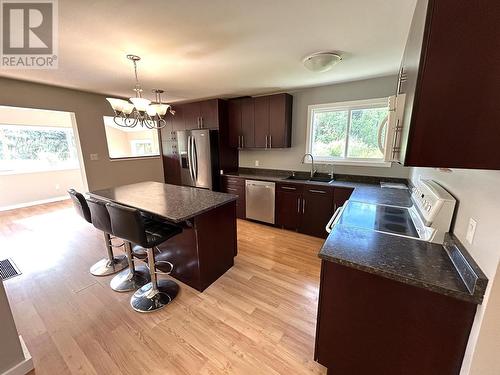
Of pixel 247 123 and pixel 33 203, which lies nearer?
pixel 247 123

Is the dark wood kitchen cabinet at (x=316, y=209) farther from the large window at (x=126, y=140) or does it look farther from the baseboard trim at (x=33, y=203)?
the baseboard trim at (x=33, y=203)

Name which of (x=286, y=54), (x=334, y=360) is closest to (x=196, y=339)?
(x=334, y=360)

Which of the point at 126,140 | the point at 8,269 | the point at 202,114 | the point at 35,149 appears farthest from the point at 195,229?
the point at 126,140

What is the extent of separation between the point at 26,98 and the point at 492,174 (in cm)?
518

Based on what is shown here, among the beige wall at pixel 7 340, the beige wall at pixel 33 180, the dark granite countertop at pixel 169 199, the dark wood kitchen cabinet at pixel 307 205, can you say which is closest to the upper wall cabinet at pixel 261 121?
the dark wood kitchen cabinet at pixel 307 205

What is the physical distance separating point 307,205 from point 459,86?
2674 millimetres

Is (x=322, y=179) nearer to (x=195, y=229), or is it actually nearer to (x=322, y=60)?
(x=322, y=60)

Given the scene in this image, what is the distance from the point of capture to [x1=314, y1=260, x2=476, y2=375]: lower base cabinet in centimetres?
93

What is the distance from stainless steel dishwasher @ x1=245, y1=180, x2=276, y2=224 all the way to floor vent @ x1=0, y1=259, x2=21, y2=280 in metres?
3.22

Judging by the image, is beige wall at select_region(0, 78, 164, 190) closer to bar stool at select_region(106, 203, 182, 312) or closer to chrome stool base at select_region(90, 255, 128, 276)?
chrome stool base at select_region(90, 255, 128, 276)

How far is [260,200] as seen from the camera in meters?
3.78

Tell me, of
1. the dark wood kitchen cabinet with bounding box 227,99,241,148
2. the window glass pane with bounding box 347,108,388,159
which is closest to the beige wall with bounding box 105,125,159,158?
the dark wood kitchen cabinet with bounding box 227,99,241,148

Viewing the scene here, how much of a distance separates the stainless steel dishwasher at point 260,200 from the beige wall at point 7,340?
10.1ft

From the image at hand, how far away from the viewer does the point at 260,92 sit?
3840 millimetres
